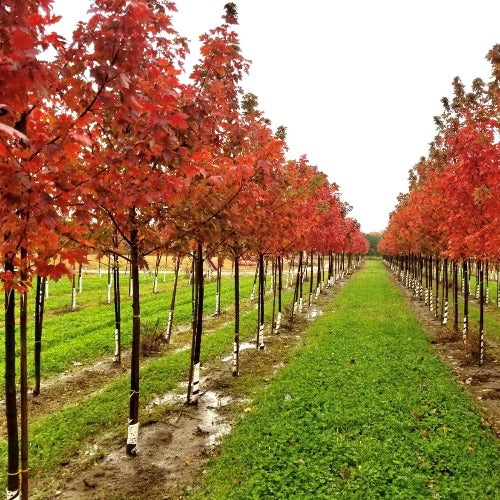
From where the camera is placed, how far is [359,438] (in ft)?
27.4

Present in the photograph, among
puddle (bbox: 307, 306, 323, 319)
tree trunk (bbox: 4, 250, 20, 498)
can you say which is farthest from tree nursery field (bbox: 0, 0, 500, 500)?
puddle (bbox: 307, 306, 323, 319)

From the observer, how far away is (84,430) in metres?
8.90

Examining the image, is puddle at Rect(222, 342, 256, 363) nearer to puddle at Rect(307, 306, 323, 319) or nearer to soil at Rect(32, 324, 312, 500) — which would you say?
soil at Rect(32, 324, 312, 500)

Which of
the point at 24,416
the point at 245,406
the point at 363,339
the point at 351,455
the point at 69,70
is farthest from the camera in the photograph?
the point at 363,339

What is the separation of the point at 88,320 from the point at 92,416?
11.8 m

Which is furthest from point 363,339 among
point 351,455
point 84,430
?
point 84,430

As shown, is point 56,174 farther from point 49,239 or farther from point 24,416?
A: point 24,416

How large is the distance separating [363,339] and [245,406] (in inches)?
313

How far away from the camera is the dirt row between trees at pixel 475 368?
34.9ft

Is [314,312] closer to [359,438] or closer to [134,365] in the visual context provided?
[359,438]

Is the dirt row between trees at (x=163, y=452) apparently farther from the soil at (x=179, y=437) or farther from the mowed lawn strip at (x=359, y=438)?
the mowed lawn strip at (x=359, y=438)

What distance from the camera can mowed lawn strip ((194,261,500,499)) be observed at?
6.80 meters

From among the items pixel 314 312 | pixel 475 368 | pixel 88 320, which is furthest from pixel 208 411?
pixel 314 312

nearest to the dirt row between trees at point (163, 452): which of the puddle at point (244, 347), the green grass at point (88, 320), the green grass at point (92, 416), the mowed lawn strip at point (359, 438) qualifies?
the green grass at point (92, 416)
